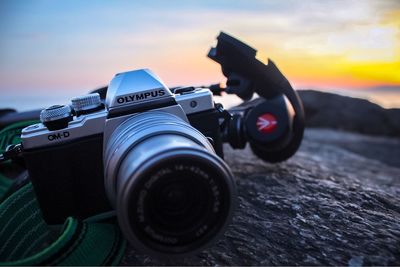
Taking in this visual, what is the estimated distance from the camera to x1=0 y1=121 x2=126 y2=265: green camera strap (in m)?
1.80

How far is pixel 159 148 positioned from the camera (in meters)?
1.59

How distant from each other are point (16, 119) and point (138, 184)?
3.55 metres

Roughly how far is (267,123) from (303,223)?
3.04ft

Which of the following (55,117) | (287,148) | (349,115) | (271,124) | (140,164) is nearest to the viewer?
(140,164)

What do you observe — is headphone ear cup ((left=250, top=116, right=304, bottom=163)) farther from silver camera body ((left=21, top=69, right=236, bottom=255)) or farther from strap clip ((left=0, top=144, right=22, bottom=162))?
strap clip ((left=0, top=144, right=22, bottom=162))

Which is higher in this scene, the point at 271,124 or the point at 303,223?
the point at 271,124

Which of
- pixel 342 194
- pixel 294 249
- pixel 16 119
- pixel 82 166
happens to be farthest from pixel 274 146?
pixel 16 119

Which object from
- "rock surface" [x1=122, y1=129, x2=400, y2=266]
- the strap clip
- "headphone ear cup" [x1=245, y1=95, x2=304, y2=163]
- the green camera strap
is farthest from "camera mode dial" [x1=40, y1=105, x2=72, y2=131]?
"headphone ear cup" [x1=245, y1=95, x2=304, y2=163]

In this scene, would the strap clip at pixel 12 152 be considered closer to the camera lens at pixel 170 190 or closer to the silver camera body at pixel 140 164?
the silver camera body at pixel 140 164

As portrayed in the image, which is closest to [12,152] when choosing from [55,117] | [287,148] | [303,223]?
[55,117]

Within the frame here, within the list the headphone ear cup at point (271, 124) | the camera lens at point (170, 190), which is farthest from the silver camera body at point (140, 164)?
the headphone ear cup at point (271, 124)

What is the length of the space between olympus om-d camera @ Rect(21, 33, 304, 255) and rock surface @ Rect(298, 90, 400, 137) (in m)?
Result: 4.44

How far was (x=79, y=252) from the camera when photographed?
6.04ft

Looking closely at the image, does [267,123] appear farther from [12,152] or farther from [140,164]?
[12,152]
